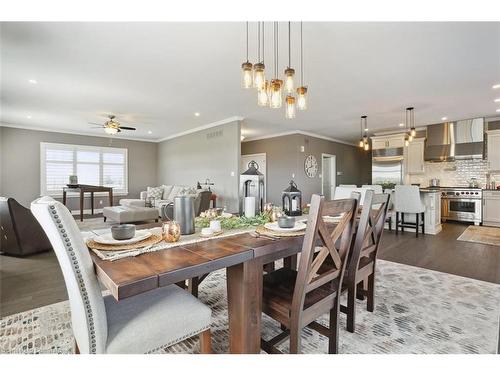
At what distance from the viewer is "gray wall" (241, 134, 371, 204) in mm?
7127

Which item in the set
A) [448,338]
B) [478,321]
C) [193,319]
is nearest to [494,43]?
[478,321]

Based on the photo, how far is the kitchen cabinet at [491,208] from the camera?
530 cm

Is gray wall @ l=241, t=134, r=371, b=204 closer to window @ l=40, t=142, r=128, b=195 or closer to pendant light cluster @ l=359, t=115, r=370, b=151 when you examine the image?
pendant light cluster @ l=359, t=115, r=370, b=151

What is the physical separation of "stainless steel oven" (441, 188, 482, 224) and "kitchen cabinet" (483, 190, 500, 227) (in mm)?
81

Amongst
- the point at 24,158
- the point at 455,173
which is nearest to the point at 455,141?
the point at 455,173

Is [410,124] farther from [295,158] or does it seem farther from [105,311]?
[105,311]

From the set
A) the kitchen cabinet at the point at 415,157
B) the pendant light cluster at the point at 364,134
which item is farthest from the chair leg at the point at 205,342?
the kitchen cabinet at the point at 415,157

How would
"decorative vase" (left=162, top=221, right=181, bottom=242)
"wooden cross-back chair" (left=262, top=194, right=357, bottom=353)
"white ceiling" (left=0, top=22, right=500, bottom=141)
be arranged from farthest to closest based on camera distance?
1. "white ceiling" (left=0, top=22, right=500, bottom=141)
2. "decorative vase" (left=162, top=221, right=181, bottom=242)
3. "wooden cross-back chair" (left=262, top=194, right=357, bottom=353)

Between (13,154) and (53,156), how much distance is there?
2.70 ft

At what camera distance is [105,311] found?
1043mm

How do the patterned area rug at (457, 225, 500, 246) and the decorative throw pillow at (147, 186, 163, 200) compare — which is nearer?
the patterned area rug at (457, 225, 500, 246)

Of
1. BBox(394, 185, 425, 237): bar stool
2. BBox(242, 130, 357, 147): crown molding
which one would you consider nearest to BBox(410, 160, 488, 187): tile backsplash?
BBox(394, 185, 425, 237): bar stool

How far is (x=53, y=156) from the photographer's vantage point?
7055 mm

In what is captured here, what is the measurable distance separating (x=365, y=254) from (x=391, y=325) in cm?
53
